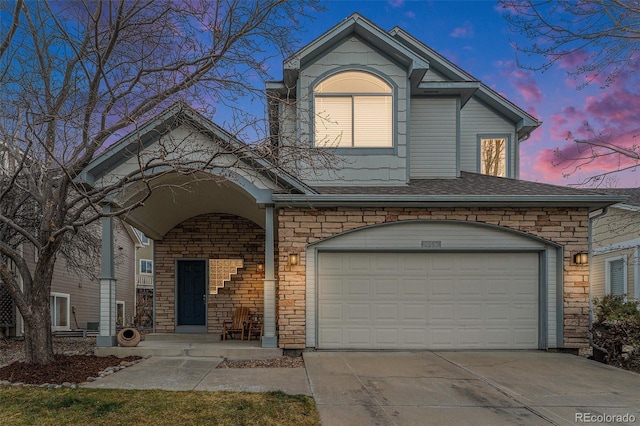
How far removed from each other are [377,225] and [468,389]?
4.00m

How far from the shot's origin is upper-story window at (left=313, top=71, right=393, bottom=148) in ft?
35.9

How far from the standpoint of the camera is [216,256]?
1306cm

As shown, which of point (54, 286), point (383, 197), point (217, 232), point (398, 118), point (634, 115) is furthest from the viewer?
point (54, 286)

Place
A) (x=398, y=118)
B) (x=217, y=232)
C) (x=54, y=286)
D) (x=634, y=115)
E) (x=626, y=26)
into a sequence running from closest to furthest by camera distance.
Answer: (x=626, y=26) → (x=634, y=115) → (x=398, y=118) → (x=217, y=232) → (x=54, y=286)

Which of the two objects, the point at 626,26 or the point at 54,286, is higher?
the point at 626,26

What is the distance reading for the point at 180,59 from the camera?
27.1 ft

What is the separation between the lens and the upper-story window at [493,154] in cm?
1320

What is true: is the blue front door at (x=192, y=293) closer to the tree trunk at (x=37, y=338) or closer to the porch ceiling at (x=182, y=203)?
the porch ceiling at (x=182, y=203)

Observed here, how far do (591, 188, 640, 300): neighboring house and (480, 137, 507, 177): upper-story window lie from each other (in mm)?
3180

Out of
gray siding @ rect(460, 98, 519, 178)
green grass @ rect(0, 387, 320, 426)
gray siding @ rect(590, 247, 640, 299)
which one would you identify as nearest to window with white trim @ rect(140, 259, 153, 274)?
gray siding @ rect(460, 98, 519, 178)

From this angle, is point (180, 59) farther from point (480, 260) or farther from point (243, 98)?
point (480, 260)

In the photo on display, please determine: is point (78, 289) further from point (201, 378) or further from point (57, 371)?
point (201, 378)

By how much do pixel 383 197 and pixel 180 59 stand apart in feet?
14.8

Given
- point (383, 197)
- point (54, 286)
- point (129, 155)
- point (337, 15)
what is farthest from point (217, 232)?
point (54, 286)
